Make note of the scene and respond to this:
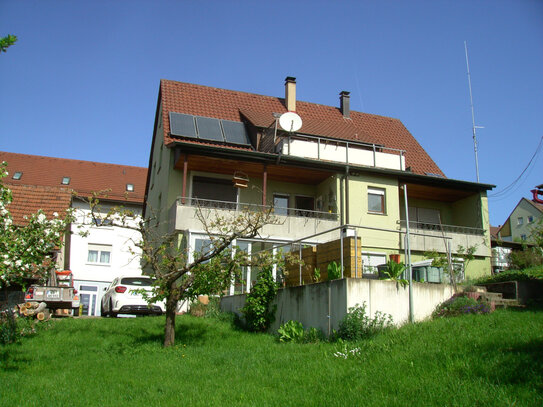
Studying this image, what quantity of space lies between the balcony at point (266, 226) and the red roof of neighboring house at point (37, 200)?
4.17 meters

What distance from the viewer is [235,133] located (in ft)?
84.3

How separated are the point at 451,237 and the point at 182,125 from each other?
12388mm

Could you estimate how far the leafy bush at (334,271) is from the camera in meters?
13.2

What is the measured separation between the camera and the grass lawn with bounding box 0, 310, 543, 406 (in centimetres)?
787

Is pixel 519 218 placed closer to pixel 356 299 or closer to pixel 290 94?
pixel 290 94

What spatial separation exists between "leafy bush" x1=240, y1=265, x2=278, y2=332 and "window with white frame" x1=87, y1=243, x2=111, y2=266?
26189 mm

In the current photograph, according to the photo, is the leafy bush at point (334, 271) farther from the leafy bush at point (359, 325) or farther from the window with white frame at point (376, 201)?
the window with white frame at point (376, 201)

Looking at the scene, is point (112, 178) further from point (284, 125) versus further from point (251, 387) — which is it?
point (251, 387)

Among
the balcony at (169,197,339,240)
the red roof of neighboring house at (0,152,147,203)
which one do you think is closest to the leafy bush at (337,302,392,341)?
the balcony at (169,197,339,240)

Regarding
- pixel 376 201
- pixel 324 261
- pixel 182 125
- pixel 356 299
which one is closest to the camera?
pixel 356 299

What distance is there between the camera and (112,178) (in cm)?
4625

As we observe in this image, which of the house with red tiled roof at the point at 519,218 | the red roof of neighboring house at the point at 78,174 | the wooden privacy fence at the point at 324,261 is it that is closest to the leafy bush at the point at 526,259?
the wooden privacy fence at the point at 324,261

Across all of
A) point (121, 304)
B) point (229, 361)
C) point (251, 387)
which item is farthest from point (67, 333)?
point (251, 387)

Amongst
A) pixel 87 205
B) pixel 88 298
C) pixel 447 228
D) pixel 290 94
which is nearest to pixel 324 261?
pixel 447 228
